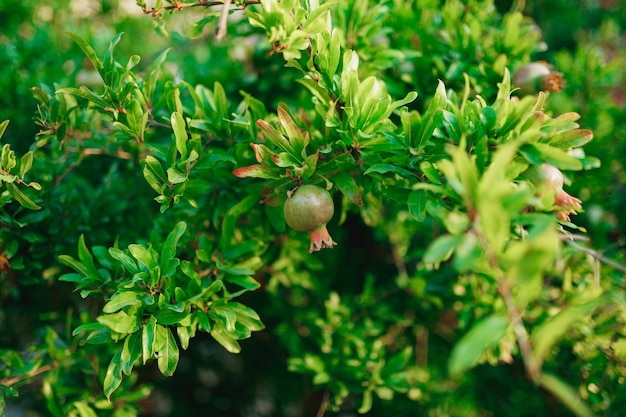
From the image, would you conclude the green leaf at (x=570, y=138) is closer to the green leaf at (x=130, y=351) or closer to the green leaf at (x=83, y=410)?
the green leaf at (x=130, y=351)

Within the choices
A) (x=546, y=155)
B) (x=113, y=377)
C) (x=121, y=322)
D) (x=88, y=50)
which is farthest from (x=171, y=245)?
(x=546, y=155)

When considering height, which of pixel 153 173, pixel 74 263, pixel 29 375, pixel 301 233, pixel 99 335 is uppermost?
pixel 153 173

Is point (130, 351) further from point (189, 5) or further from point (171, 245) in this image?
point (189, 5)

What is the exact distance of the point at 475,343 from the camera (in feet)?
1.80

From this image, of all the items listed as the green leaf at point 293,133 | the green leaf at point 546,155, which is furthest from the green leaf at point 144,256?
the green leaf at point 546,155

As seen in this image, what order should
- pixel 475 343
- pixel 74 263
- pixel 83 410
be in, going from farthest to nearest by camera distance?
1. pixel 83 410
2. pixel 74 263
3. pixel 475 343

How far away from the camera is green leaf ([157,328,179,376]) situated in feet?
3.07

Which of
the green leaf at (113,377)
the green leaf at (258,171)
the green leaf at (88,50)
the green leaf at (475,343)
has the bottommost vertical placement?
the green leaf at (113,377)

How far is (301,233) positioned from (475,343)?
0.89 meters

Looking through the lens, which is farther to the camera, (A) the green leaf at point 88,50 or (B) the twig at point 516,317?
(A) the green leaf at point 88,50

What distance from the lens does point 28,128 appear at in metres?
1.66

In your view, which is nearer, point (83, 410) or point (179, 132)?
point (179, 132)

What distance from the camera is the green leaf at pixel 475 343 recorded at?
0.53 m

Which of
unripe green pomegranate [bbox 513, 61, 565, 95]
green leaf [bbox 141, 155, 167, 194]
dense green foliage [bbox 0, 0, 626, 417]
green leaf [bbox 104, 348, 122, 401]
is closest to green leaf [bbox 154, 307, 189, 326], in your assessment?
dense green foliage [bbox 0, 0, 626, 417]
